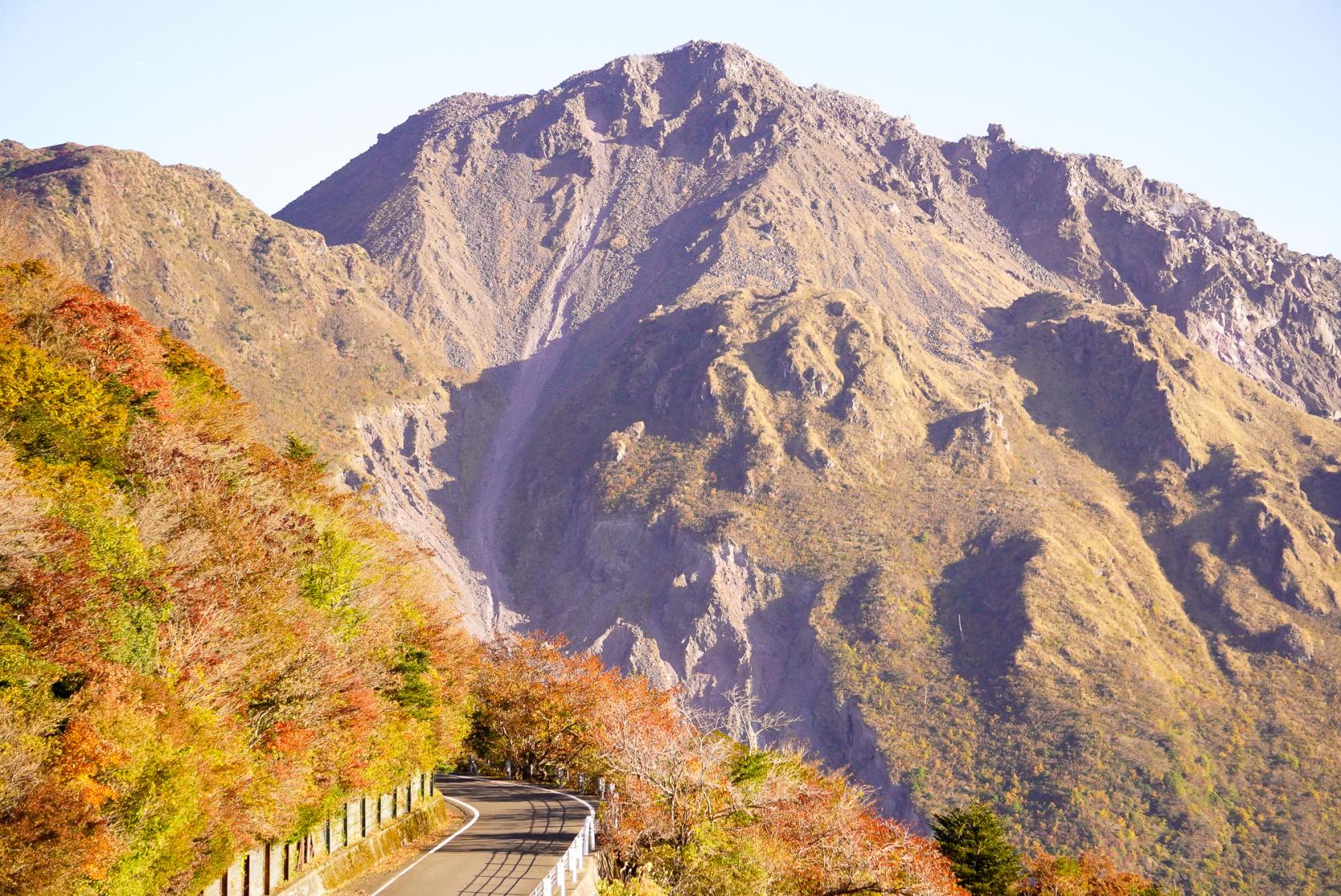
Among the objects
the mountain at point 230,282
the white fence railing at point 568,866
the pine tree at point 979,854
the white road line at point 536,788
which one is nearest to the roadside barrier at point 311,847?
the white road line at point 536,788

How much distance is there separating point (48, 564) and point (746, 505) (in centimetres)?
11817

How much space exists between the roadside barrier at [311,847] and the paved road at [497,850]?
1672 mm

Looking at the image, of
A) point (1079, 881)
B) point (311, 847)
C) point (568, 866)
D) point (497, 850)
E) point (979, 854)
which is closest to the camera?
point (568, 866)

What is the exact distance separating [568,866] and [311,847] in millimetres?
6425

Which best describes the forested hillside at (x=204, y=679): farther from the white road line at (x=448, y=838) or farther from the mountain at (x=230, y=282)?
the mountain at (x=230, y=282)

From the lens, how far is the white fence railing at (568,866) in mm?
20406

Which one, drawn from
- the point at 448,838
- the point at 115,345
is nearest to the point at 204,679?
the point at 448,838

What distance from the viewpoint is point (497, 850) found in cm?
2644

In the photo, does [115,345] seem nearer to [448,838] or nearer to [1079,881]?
[448,838]

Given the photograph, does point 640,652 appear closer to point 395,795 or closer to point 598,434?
point 598,434

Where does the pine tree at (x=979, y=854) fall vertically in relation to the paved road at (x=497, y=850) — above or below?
below

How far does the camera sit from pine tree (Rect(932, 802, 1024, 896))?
1820 inches

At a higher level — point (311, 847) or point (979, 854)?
point (311, 847)

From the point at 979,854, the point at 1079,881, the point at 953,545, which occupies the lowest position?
the point at 1079,881
